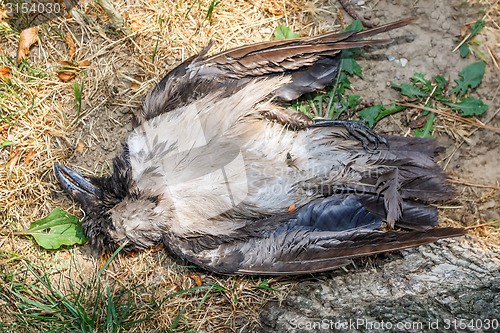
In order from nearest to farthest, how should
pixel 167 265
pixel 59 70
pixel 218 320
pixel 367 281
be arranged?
1. pixel 367 281
2. pixel 218 320
3. pixel 167 265
4. pixel 59 70

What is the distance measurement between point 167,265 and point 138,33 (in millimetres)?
1937

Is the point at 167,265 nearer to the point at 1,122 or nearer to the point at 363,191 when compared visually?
the point at 363,191

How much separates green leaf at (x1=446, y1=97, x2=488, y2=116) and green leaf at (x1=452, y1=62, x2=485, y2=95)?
0.27ft

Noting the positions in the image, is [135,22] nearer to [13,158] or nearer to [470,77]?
[13,158]

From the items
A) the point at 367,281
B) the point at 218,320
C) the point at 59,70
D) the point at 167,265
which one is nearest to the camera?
the point at 367,281

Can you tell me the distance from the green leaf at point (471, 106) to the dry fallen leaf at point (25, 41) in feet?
11.6

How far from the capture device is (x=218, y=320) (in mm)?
2926

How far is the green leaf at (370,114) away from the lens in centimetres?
317

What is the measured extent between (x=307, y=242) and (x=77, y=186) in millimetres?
1778

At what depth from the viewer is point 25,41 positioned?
334 cm

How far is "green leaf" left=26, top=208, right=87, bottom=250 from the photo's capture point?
3100 mm

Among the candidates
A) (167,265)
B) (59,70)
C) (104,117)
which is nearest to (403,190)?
(167,265)

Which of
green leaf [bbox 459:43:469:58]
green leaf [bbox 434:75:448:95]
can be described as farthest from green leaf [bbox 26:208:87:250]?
green leaf [bbox 459:43:469:58]

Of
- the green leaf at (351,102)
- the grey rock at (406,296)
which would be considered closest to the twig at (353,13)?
the green leaf at (351,102)
